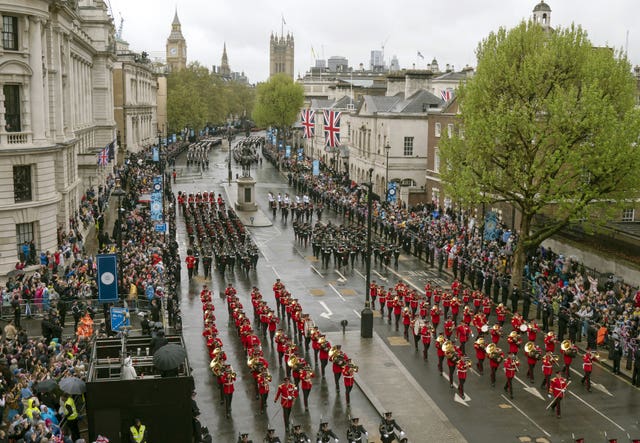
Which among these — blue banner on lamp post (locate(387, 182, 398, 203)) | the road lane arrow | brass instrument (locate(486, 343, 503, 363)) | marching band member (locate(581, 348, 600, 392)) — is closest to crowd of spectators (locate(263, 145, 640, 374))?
blue banner on lamp post (locate(387, 182, 398, 203))

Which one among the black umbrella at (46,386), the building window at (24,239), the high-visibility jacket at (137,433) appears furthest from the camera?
the building window at (24,239)

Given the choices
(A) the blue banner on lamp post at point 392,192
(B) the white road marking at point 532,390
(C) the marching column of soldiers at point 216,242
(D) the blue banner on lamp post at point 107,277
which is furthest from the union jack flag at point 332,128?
(B) the white road marking at point 532,390

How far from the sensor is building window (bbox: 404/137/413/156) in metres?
62.0

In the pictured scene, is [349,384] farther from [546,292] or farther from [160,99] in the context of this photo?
[160,99]

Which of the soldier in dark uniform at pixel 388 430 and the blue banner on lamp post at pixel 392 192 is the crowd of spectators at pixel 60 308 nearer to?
the soldier in dark uniform at pixel 388 430

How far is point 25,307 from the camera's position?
85.3 feet

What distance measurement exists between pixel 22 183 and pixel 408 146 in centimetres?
3674

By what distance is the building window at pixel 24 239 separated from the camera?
105ft

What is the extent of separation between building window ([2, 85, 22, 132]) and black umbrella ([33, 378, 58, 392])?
1840cm

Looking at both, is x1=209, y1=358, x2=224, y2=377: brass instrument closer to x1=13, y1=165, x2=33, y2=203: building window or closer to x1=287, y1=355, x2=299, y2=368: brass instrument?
x1=287, y1=355, x2=299, y2=368: brass instrument

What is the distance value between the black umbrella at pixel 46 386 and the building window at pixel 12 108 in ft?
60.4

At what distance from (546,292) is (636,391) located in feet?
27.5

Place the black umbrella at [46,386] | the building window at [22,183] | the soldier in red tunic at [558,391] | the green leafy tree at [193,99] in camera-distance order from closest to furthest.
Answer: the black umbrella at [46,386] → the soldier in red tunic at [558,391] → the building window at [22,183] → the green leafy tree at [193,99]

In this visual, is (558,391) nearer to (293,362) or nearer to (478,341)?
(478,341)
